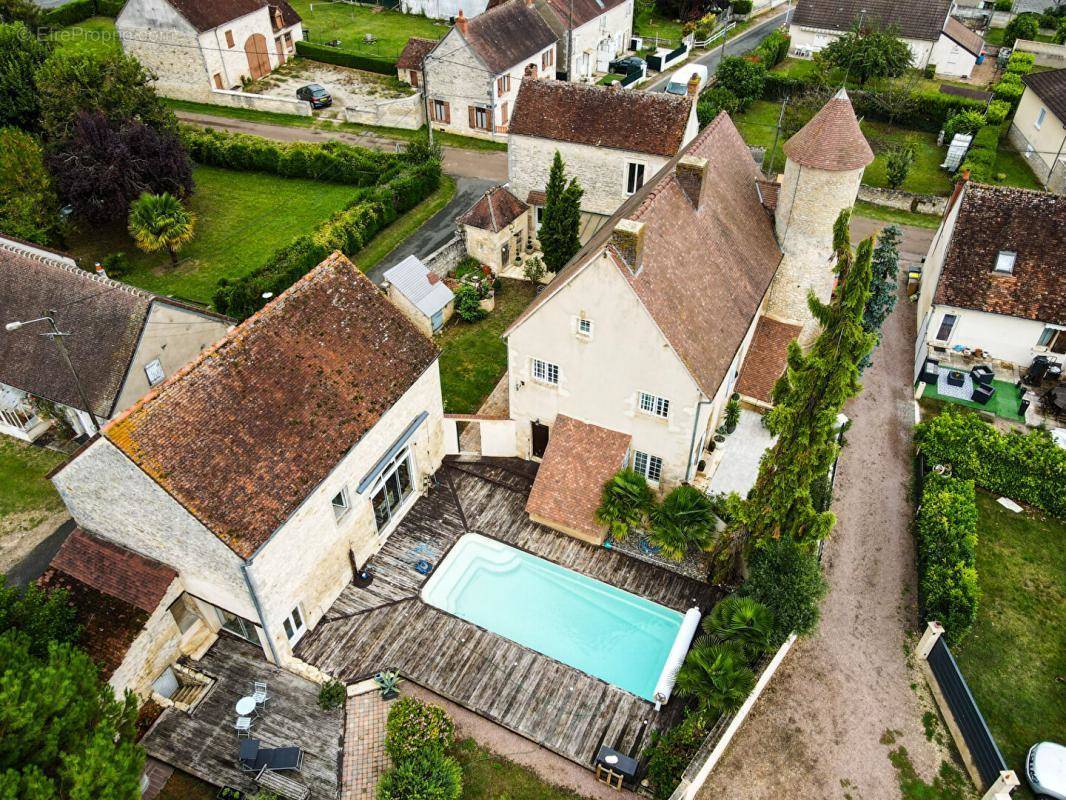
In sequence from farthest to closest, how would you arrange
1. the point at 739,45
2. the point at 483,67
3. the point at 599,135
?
the point at 739,45 < the point at 483,67 < the point at 599,135

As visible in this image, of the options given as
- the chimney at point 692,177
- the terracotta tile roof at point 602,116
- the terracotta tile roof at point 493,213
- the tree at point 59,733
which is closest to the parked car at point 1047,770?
the chimney at point 692,177

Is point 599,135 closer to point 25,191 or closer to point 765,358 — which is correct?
point 765,358

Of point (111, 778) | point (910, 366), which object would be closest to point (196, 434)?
point (111, 778)

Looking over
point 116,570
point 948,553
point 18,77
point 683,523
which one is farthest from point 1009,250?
point 18,77

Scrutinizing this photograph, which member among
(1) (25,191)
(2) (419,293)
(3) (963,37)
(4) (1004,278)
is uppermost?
(3) (963,37)

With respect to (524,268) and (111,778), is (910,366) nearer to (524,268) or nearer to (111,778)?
(524,268)

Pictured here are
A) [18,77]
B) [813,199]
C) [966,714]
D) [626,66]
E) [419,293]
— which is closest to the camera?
[966,714]
